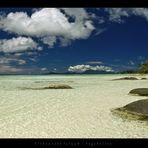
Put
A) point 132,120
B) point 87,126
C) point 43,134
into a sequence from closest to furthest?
point 43,134 → point 87,126 → point 132,120

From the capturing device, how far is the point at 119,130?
7043 mm

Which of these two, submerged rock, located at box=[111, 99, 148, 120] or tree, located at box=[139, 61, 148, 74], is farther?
tree, located at box=[139, 61, 148, 74]

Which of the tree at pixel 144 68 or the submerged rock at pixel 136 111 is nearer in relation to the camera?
the submerged rock at pixel 136 111

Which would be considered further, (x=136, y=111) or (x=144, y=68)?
(x=144, y=68)
